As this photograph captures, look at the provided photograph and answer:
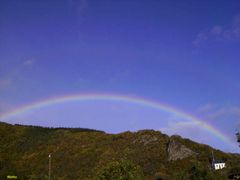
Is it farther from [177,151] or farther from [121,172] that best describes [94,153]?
[121,172]

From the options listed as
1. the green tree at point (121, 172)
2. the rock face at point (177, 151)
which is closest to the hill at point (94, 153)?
the rock face at point (177, 151)

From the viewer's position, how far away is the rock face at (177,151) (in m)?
106

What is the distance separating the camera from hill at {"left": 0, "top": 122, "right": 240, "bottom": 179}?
99.6 metres

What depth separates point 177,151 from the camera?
4345 inches

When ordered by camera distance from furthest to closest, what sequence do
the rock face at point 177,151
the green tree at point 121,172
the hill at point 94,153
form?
1. the rock face at point 177,151
2. the hill at point 94,153
3. the green tree at point 121,172

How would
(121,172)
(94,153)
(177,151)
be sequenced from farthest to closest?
(94,153) → (177,151) → (121,172)

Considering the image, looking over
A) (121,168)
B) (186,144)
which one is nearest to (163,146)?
(186,144)

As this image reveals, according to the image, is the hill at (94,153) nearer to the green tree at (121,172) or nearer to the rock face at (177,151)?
the rock face at (177,151)

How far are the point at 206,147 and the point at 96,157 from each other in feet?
101

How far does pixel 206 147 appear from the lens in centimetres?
12006

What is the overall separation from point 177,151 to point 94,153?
23.7 m

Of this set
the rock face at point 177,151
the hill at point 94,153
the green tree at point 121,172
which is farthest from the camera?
the rock face at point 177,151

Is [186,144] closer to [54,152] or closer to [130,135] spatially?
[130,135]

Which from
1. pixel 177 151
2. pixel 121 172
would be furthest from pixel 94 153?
pixel 121 172
